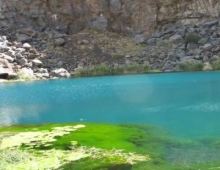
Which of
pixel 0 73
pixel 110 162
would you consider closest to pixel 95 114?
pixel 110 162

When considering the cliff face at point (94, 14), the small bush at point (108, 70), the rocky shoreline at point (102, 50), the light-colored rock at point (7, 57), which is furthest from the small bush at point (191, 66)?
the light-colored rock at point (7, 57)

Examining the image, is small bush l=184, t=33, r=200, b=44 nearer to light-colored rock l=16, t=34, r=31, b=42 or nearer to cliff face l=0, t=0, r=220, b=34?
cliff face l=0, t=0, r=220, b=34

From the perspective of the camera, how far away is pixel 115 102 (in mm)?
36719

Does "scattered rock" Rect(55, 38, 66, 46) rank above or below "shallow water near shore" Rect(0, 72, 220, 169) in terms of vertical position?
above

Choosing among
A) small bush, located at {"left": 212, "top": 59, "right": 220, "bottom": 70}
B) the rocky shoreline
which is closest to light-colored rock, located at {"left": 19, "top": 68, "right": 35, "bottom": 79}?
the rocky shoreline

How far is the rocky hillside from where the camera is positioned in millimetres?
85250

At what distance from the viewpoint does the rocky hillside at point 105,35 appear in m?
85.2

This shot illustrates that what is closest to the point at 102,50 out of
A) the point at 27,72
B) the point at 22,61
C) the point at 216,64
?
the point at 22,61

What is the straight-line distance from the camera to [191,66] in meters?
77.8

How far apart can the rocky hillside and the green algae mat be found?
58.9m

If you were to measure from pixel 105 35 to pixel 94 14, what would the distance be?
7.32m

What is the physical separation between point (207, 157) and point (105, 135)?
6.83m

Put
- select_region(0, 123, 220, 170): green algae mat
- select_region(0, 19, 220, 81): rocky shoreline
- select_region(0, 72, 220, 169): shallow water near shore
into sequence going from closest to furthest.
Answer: select_region(0, 123, 220, 170): green algae mat
select_region(0, 72, 220, 169): shallow water near shore
select_region(0, 19, 220, 81): rocky shoreline

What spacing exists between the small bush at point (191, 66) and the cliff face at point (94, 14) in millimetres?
25239
